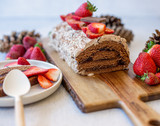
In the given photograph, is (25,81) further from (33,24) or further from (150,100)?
(33,24)

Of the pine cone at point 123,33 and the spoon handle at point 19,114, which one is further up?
the pine cone at point 123,33

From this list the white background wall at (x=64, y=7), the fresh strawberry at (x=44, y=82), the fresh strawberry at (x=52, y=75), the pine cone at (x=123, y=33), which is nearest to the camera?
the fresh strawberry at (x=44, y=82)

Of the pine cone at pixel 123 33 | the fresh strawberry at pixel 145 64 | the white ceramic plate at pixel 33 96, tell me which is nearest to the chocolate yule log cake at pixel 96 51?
the fresh strawberry at pixel 145 64

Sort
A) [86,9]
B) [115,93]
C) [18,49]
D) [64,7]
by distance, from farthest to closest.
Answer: [64,7] < [18,49] < [86,9] < [115,93]

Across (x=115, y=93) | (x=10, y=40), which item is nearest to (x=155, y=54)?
(x=115, y=93)

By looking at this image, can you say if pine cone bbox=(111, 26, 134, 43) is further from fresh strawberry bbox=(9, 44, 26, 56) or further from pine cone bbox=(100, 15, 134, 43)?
fresh strawberry bbox=(9, 44, 26, 56)

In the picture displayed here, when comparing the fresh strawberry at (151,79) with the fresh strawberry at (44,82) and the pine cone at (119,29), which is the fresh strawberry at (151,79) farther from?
the pine cone at (119,29)

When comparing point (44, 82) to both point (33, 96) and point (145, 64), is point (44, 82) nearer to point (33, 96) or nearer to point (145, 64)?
point (33, 96)
